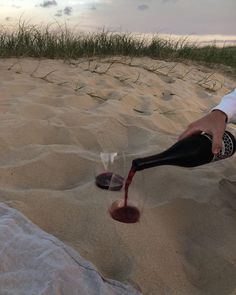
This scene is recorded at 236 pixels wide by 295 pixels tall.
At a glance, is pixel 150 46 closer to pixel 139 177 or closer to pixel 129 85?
pixel 129 85

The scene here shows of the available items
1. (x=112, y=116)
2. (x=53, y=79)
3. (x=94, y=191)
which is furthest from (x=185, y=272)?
(x=53, y=79)

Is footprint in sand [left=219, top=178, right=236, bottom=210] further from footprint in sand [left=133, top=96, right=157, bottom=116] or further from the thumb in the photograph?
footprint in sand [left=133, top=96, right=157, bottom=116]

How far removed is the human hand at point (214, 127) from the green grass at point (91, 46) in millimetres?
3398

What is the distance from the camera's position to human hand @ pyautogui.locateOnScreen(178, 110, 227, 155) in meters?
1.96

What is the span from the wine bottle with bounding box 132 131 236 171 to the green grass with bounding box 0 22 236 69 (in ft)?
10.8

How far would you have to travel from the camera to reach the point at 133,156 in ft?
8.83

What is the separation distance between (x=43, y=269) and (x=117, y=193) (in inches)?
29.3

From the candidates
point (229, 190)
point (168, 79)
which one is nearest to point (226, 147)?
point (229, 190)

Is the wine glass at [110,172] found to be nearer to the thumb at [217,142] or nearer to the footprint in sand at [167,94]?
the thumb at [217,142]

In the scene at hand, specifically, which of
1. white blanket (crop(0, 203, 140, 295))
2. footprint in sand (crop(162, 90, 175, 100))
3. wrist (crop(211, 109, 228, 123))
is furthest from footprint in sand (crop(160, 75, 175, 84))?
white blanket (crop(0, 203, 140, 295))

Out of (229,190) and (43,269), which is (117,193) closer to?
(229,190)

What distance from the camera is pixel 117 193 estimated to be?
2211 mm

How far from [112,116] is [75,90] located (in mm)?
758

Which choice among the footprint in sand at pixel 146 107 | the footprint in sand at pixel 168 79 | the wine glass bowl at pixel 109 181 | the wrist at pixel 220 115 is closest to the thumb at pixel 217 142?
the wrist at pixel 220 115
